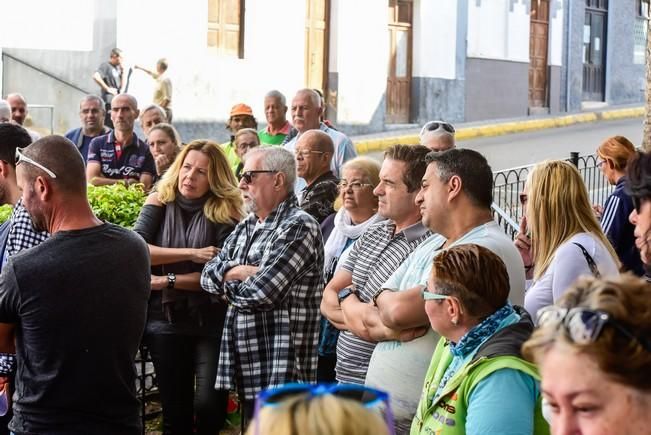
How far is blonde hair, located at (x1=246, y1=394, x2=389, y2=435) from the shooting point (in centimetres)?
224

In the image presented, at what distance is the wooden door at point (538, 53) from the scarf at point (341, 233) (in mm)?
26235

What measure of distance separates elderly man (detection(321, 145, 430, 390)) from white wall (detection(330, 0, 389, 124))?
19.6 meters

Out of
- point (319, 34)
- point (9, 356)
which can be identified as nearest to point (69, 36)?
point (319, 34)

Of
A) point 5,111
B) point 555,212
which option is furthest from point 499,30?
point 555,212

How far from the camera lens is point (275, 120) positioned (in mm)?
10305

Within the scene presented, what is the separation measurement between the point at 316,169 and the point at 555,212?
2457mm

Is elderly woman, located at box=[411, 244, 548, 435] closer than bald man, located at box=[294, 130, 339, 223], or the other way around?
elderly woman, located at box=[411, 244, 548, 435]

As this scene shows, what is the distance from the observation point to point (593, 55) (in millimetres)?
35344

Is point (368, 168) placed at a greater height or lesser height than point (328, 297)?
greater

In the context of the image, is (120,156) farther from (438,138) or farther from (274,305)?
(274,305)

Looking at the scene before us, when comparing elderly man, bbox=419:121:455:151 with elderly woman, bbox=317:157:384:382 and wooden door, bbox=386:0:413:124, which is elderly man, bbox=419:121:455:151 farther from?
wooden door, bbox=386:0:413:124

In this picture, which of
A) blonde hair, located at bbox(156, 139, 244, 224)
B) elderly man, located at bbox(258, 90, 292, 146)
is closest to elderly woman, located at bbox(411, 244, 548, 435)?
blonde hair, located at bbox(156, 139, 244, 224)

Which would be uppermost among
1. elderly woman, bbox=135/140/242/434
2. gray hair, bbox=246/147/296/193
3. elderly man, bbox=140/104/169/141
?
elderly man, bbox=140/104/169/141

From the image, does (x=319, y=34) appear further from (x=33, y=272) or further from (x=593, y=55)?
(x=33, y=272)
